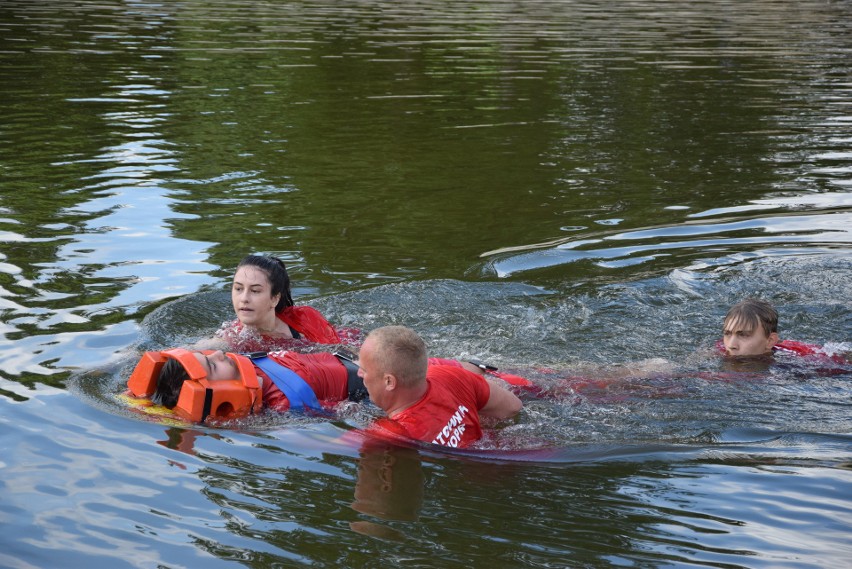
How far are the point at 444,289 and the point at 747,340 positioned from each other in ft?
8.93

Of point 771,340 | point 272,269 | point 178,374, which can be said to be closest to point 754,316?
point 771,340

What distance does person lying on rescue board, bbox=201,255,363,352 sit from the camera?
7777mm

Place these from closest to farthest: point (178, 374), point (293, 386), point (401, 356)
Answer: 1. point (401, 356)
2. point (178, 374)
3. point (293, 386)

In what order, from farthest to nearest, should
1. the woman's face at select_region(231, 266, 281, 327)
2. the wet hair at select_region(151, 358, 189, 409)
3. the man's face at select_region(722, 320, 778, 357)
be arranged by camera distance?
1. the man's face at select_region(722, 320, 778, 357)
2. the woman's face at select_region(231, 266, 281, 327)
3. the wet hair at select_region(151, 358, 189, 409)

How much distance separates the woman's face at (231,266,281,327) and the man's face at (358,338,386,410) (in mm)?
1792

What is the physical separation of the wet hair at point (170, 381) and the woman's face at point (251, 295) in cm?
121

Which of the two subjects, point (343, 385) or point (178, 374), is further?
point (343, 385)

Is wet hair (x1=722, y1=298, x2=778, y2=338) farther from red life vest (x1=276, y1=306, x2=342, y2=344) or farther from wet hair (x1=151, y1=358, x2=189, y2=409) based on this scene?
wet hair (x1=151, y1=358, x2=189, y2=409)

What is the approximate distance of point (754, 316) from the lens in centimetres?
793

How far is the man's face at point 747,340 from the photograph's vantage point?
310 inches

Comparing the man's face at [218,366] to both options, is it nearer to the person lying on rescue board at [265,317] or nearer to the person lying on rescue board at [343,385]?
the person lying on rescue board at [343,385]

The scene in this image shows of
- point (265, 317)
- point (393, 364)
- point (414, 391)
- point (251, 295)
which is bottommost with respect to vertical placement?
point (414, 391)

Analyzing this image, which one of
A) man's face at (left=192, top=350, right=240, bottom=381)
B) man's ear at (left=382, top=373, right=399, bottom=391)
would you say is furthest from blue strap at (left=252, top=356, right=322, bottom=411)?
man's ear at (left=382, top=373, right=399, bottom=391)

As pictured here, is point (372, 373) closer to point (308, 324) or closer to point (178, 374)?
point (178, 374)
